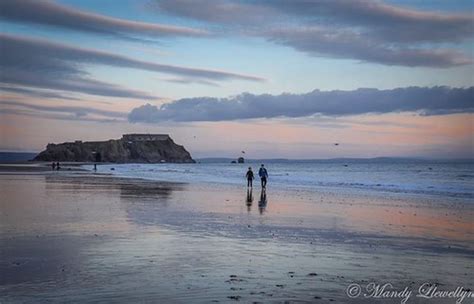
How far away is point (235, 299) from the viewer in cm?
763

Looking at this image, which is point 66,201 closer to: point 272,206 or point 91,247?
point 272,206

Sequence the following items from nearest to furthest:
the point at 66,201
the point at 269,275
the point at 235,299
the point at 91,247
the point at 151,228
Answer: the point at 235,299, the point at 269,275, the point at 91,247, the point at 151,228, the point at 66,201

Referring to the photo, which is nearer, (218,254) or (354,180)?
(218,254)

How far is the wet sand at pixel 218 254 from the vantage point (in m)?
8.05

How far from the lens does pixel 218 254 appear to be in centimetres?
1123

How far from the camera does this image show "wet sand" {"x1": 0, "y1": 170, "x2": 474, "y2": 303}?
26.4 feet

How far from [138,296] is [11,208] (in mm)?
13722

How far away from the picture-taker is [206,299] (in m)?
7.64

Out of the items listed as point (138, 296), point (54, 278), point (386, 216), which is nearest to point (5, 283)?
point (54, 278)

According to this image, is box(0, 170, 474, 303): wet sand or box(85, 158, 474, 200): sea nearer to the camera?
box(0, 170, 474, 303): wet sand

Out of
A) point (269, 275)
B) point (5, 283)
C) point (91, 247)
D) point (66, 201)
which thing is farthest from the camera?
point (66, 201)

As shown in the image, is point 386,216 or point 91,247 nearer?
point 91,247

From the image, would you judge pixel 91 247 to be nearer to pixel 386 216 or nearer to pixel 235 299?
pixel 235 299

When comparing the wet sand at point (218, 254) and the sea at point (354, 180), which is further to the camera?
the sea at point (354, 180)
